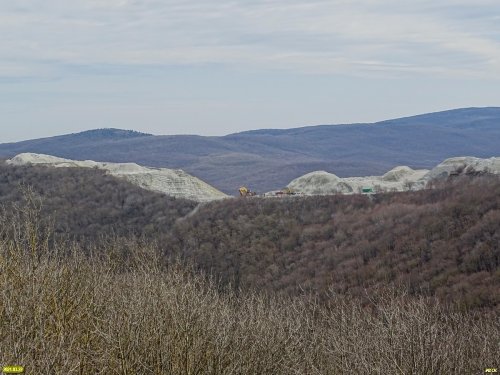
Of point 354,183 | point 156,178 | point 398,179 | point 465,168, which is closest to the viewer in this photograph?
point 465,168

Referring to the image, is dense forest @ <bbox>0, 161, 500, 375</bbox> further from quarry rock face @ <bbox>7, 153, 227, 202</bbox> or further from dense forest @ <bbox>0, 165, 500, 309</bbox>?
quarry rock face @ <bbox>7, 153, 227, 202</bbox>

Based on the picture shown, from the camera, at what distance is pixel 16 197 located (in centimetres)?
6519

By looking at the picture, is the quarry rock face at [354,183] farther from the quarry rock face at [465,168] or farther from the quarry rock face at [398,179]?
the quarry rock face at [465,168]

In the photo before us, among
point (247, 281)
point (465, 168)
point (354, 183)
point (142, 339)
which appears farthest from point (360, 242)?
point (142, 339)

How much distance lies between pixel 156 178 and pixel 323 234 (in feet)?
89.2

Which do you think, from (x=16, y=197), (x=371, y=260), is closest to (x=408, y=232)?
(x=371, y=260)

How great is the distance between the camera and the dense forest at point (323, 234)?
37.5 m

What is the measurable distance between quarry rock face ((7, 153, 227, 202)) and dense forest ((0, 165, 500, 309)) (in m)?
3.86

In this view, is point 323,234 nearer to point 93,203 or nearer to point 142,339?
point 93,203

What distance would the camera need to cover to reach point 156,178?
72938 mm

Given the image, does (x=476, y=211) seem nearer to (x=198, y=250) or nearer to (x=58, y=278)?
(x=198, y=250)

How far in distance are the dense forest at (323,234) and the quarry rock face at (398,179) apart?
4543mm

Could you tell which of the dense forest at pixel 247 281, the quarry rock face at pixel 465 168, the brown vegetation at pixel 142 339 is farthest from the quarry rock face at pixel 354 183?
the brown vegetation at pixel 142 339

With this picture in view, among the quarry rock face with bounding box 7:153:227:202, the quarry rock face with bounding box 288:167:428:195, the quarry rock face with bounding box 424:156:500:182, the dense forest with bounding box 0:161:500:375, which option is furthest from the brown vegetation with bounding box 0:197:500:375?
the quarry rock face with bounding box 7:153:227:202
